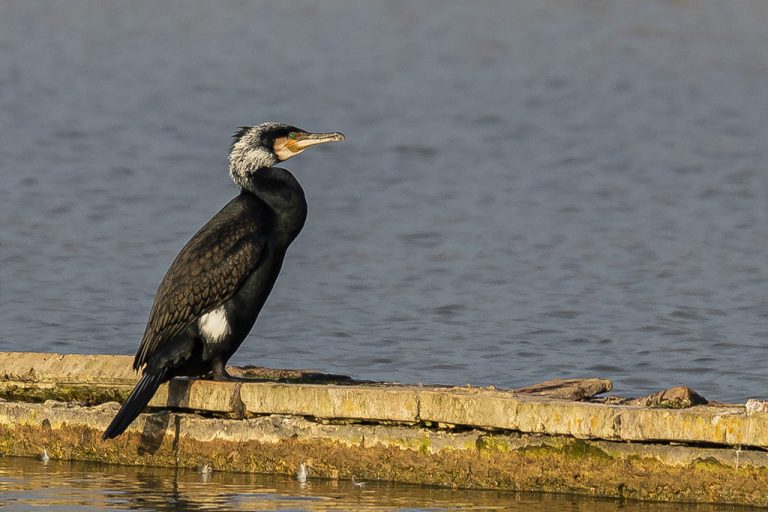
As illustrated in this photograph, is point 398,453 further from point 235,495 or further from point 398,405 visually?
point 235,495

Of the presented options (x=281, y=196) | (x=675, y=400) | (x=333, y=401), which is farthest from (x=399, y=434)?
(x=281, y=196)

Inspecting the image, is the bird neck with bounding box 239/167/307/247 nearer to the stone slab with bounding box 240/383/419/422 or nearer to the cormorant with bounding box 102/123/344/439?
the cormorant with bounding box 102/123/344/439

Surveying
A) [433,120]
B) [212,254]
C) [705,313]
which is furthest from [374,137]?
[212,254]

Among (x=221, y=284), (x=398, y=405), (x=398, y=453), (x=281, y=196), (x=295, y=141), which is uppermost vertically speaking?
(x=295, y=141)

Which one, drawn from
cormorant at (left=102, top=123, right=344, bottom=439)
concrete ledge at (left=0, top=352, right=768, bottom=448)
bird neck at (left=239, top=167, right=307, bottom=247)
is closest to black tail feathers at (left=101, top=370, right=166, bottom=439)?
cormorant at (left=102, top=123, right=344, bottom=439)

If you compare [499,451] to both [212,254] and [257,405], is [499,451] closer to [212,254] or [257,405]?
[257,405]

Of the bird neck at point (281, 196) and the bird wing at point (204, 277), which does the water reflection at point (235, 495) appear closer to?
the bird wing at point (204, 277)

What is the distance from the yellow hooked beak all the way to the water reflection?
5.56 feet

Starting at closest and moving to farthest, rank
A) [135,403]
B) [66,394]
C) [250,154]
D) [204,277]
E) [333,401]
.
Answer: [333,401] → [135,403] → [204,277] → [66,394] → [250,154]

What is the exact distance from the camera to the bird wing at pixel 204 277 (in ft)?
27.0

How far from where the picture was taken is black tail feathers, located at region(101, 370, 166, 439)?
307 inches

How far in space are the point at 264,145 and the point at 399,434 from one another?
1.83 meters

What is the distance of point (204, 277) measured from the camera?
825cm

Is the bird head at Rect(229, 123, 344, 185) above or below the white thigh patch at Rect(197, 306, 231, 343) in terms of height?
above
